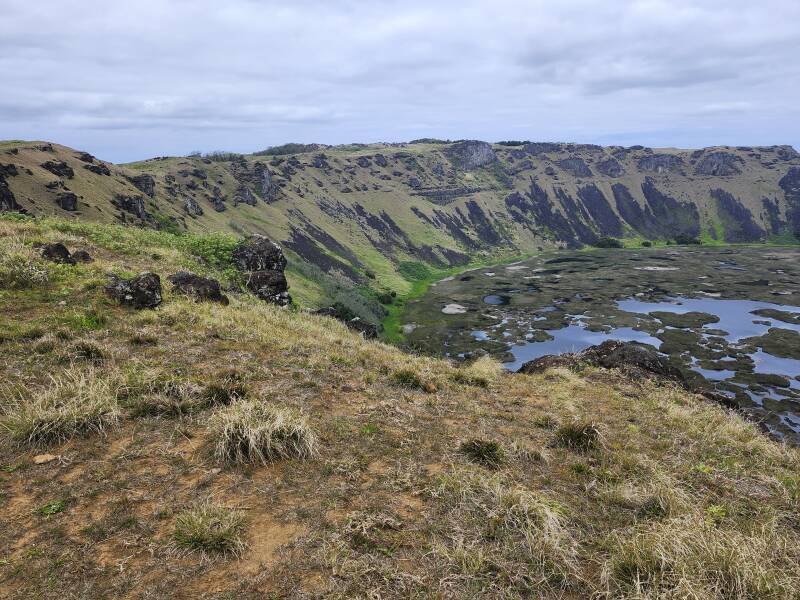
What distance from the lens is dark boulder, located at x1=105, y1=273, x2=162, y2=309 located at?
16.0 meters

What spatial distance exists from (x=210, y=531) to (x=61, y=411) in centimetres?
455

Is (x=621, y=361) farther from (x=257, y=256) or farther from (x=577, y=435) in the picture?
(x=257, y=256)

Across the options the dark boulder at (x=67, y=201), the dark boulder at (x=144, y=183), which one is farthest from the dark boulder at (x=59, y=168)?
the dark boulder at (x=144, y=183)

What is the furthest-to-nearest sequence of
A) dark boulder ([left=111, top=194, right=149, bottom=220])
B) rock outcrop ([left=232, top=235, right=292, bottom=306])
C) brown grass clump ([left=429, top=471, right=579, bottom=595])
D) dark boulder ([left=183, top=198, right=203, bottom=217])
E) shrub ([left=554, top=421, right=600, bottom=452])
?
dark boulder ([left=183, top=198, right=203, bottom=217]) → dark boulder ([left=111, top=194, right=149, bottom=220]) → rock outcrop ([left=232, top=235, right=292, bottom=306]) → shrub ([left=554, top=421, right=600, bottom=452]) → brown grass clump ([left=429, top=471, right=579, bottom=595])

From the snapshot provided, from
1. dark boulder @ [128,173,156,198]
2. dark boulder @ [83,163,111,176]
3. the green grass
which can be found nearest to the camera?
dark boulder @ [83,163,111,176]

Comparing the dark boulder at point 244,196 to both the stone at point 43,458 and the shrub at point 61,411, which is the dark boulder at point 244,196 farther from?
the stone at point 43,458

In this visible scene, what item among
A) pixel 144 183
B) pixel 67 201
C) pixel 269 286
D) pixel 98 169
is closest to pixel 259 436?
pixel 269 286

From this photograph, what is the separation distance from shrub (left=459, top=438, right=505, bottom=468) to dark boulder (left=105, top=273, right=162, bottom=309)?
1307 centimetres

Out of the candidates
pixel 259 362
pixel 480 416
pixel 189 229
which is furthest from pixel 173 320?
pixel 189 229

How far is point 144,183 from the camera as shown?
110 meters

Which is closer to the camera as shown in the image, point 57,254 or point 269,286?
point 57,254

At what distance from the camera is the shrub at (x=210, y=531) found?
6.14 metres

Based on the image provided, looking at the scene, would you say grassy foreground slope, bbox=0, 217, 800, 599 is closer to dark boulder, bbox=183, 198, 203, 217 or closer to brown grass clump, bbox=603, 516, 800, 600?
brown grass clump, bbox=603, 516, 800, 600

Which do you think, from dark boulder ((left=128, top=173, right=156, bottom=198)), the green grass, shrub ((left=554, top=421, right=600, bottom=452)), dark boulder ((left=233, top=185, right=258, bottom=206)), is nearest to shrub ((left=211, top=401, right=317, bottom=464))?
shrub ((left=554, top=421, right=600, bottom=452))
